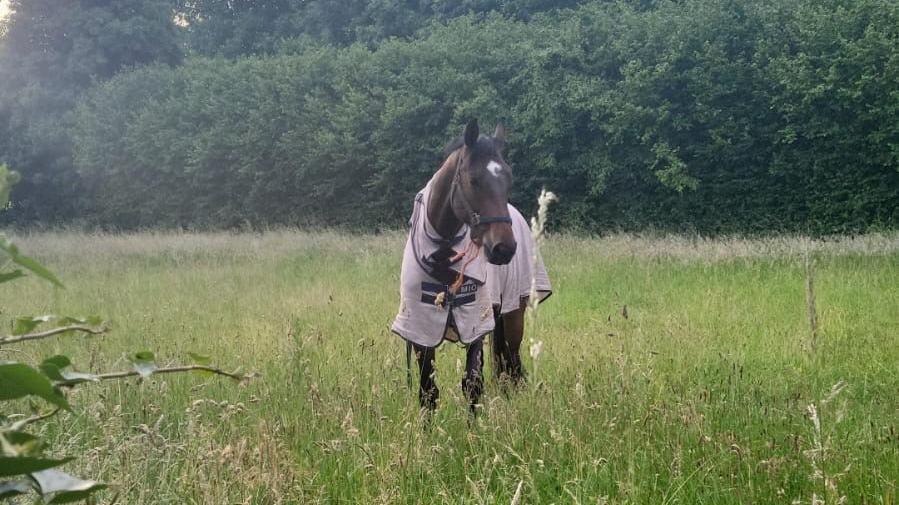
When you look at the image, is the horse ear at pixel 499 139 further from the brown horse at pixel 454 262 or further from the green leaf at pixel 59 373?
the green leaf at pixel 59 373

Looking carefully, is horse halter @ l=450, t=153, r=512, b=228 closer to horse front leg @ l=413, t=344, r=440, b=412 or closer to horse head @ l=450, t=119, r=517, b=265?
horse head @ l=450, t=119, r=517, b=265

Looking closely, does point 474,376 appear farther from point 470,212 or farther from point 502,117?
point 502,117

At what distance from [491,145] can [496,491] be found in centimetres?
170

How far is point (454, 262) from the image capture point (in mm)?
3920

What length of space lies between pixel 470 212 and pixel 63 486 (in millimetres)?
3020

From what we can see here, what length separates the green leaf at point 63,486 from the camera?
746 mm

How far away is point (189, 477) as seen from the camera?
2914mm

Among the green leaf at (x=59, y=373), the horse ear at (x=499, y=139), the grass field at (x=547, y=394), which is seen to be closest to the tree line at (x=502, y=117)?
the grass field at (x=547, y=394)

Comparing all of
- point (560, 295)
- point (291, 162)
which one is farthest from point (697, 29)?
point (291, 162)

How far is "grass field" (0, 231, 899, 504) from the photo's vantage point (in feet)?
9.50

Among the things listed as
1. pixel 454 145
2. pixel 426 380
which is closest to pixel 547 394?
pixel 426 380

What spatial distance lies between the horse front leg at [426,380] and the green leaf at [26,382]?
3201 mm

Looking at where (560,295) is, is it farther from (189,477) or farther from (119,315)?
(189,477)

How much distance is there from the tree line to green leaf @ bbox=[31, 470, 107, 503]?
14061 mm
